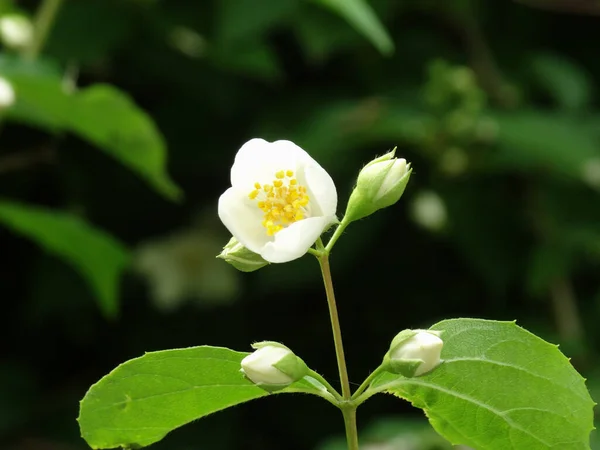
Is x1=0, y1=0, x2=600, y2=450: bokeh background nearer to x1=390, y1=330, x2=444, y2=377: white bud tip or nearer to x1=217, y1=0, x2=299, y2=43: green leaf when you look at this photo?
x1=217, y1=0, x2=299, y2=43: green leaf

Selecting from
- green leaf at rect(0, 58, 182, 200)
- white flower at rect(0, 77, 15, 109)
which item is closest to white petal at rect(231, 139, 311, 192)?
green leaf at rect(0, 58, 182, 200)

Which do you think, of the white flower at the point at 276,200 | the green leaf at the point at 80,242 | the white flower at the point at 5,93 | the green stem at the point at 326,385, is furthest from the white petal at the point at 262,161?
the green leaf at the point at 80,242

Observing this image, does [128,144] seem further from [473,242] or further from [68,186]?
[473,242]

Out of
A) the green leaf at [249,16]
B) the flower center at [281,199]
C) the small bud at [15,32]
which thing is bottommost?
the flower center at [281,199]

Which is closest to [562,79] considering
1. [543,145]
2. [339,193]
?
[543,145]

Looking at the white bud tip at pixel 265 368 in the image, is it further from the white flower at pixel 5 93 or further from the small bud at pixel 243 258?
the white flower at pixel 5 93

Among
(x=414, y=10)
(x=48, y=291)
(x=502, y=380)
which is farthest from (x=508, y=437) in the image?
(x=414, y=10)
